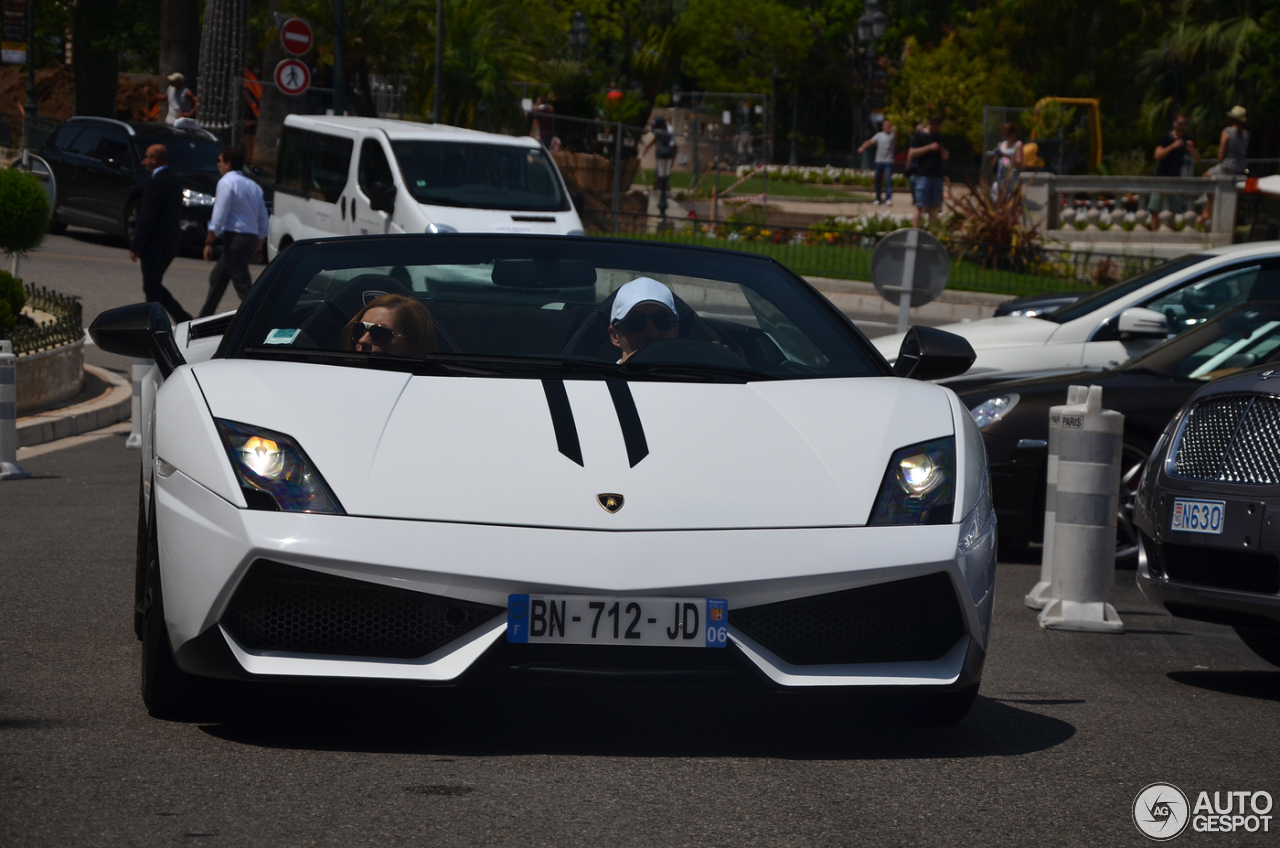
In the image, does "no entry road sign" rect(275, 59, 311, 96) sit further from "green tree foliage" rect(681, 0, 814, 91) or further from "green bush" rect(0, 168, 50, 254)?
"green tree foliage" rect(681, 0, 814, 91)

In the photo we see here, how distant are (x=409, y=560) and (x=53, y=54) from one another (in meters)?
57.0

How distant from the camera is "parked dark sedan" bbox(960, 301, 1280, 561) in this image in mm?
8773

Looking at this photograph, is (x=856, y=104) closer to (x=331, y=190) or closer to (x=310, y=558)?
(x=331, y=190)

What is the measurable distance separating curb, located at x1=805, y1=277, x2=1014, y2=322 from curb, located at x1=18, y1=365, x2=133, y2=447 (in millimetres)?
11506

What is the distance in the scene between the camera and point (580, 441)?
14.8 ft

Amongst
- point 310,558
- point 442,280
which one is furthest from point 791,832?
point 442,280

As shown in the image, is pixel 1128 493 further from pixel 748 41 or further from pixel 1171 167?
pixel 748 41

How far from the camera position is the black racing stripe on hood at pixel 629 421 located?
177 inches

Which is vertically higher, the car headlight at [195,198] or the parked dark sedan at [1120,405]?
the car headlight at [195,198]

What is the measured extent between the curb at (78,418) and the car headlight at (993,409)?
6.60 meters

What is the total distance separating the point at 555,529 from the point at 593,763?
0.61m

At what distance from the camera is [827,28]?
73.3 m

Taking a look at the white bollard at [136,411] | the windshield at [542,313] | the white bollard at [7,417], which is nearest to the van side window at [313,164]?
the white bollard at [136,411]

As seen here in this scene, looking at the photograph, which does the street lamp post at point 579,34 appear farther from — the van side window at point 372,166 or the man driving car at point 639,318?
the man driving car at point 639,318
